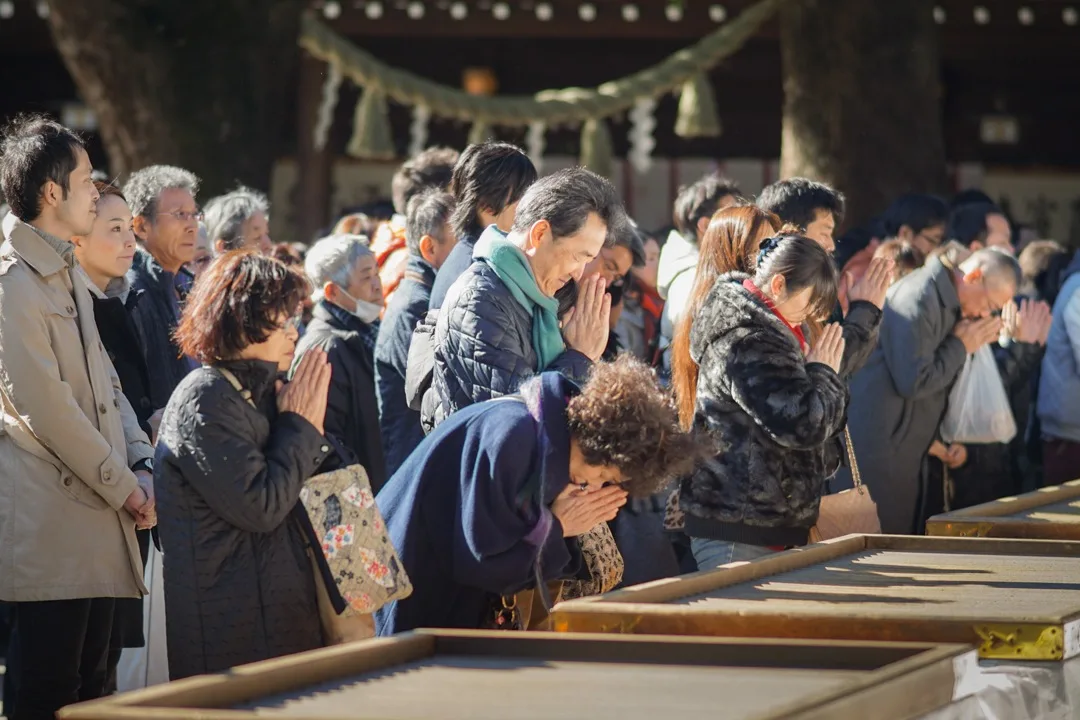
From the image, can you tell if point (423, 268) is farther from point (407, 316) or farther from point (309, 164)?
point (309, 164)

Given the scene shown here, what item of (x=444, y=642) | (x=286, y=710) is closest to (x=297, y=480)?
(x=444, y=642)

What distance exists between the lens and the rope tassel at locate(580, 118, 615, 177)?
1198cm

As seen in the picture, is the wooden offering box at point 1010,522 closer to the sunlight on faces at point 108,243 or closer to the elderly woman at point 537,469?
the elderly woman at point 537,469

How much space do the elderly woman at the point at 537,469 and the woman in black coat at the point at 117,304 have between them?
1.53m

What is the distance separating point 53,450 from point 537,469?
139cm

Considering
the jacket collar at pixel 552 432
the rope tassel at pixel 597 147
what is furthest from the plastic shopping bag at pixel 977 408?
the rope tassel at pixel 597 147

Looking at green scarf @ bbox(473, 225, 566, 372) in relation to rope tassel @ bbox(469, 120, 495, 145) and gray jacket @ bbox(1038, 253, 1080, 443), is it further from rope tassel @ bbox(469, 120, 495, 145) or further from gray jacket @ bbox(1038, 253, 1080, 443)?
rope tassel @ bbox(469, 120, 495, 145)

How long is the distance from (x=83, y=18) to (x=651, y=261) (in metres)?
4.55

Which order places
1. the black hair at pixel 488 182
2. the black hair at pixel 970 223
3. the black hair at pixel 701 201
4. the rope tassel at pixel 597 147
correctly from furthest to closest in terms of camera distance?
1. the rope tassel at pixel 597 147
2. the black hair at pixel 970 223
3. the black hair at pixel 701 201
4. the black hair at pixel 488 182

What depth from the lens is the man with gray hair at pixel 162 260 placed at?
17.0ft

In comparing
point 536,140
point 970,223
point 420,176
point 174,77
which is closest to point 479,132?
point 536,140

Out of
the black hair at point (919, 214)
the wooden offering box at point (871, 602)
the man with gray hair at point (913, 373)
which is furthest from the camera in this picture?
the black hair at point (919, 214)

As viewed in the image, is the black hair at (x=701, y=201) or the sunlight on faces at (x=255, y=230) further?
the black hair at (x=701, y=201)

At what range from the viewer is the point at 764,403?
14.1 ft
